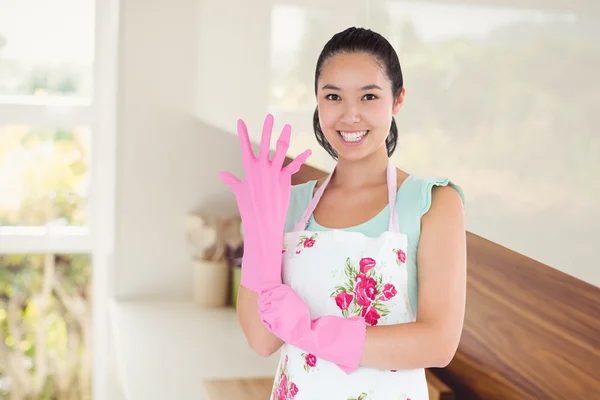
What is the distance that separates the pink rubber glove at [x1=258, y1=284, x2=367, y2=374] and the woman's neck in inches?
6.4

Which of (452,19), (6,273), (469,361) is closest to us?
(452,19)

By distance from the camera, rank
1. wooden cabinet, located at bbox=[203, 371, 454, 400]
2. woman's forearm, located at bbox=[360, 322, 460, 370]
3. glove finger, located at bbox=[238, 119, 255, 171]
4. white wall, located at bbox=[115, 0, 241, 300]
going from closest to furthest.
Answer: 1. woman's forearm, located at bbox=[360, 322, 460, 370]
2. glove finger, located at bbox=[238, 119, 255, 171]
3. wooden cabinet, located at bbox=[203, 371, 454, 400]
4. white wall, located at bbox=[115, 0, 241, 300]

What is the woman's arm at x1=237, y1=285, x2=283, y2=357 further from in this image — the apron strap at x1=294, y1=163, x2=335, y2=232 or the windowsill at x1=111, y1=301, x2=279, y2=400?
the windowsill at x1=111, y1=301, x2=279, y2=400

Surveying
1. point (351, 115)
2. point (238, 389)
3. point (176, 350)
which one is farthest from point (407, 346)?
point (176, 350)

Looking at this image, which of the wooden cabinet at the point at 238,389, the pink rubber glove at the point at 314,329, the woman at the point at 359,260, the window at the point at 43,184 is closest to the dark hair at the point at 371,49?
the woman at the point at 359,260

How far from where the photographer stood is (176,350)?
2.34 metres

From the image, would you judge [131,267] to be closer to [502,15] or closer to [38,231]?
[38,231]

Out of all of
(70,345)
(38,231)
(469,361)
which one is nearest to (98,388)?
(70,345)

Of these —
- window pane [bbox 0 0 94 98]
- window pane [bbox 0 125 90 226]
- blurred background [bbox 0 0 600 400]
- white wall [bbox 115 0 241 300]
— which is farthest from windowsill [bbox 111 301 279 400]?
window pane [bbox 0 0 94 98]

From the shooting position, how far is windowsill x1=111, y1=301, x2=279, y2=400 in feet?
6.78

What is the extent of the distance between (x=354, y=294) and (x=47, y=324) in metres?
2.42

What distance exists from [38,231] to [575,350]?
225 centimetres

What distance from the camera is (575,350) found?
1304 millimetres

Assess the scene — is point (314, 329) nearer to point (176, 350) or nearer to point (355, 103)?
point (355, 103)
